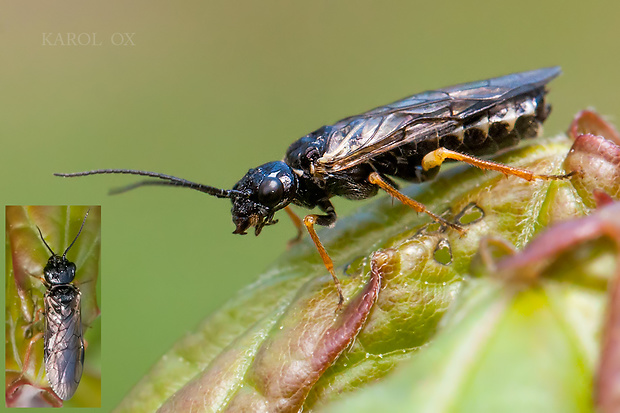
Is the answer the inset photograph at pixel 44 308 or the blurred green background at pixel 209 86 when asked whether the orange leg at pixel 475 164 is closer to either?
the inset photograph at pixel 44 308

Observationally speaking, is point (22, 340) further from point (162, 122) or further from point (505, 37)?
point (505, 37)

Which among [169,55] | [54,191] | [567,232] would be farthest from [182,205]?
[567,232]

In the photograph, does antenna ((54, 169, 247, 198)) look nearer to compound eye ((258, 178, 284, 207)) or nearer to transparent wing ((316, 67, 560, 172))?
compound eye ((258, 178, 284, 207))

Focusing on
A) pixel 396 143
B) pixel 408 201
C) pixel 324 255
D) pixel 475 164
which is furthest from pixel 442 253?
pixel 396 143

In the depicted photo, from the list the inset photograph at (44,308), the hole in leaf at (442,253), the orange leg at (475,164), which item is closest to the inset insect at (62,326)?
the inset photograph at (44,308)

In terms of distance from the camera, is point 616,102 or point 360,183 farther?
point 616,102

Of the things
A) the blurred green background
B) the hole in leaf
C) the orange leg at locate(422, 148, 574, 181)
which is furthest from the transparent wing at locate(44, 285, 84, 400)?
the blurred green background
